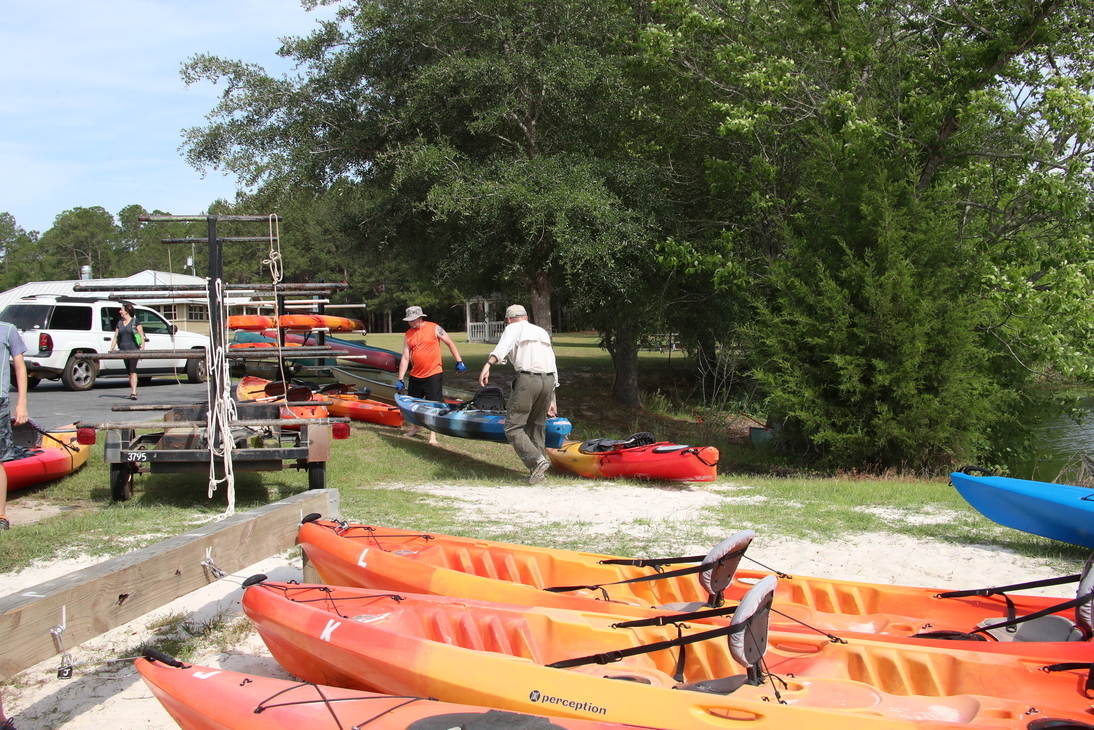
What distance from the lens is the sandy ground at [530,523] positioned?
3940 millimetres

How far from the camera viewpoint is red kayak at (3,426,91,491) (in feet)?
25.9

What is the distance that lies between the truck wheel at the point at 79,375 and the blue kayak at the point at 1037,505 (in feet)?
51.9

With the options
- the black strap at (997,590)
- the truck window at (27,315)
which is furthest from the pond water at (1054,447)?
the truck window at (27,315)

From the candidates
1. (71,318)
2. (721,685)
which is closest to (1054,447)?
(721,685)

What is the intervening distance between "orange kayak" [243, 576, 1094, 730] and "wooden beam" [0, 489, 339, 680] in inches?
12.0

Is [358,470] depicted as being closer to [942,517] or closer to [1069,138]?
[942,517]

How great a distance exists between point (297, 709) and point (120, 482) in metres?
5.61

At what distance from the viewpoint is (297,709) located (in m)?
3.05

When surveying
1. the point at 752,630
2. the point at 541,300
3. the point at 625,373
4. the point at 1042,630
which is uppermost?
the point at 541,300

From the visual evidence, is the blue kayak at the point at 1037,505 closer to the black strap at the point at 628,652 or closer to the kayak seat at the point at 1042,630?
the kayak seat at the point at 1042,630

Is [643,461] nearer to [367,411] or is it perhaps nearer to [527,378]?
[527,378]

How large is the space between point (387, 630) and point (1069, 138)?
46.6 feet

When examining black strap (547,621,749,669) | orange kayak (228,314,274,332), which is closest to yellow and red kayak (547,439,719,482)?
black strap (547,621,749,669)

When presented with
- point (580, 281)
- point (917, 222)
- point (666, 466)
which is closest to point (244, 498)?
point (666, 466)
